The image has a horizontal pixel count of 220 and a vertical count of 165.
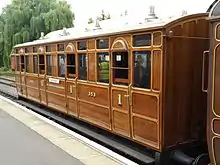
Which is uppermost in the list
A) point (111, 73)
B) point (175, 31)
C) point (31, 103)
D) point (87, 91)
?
point (175, 31)

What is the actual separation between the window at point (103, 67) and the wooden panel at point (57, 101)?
233 centimetres

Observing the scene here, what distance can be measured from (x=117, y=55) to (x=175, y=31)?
1539 millimetres

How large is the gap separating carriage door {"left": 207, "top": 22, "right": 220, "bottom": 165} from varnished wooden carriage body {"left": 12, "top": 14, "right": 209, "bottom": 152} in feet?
2.56

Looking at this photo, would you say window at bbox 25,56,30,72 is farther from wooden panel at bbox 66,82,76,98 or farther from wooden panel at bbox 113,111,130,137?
wooden panel at bbox 113,111,130,137

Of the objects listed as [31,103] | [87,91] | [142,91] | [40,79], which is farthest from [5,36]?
[142,91]

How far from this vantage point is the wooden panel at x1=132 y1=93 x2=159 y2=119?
5.61m

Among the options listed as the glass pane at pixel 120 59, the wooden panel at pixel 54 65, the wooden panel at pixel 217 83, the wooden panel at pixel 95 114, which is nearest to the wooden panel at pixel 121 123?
the wooden panel at pixel 95 114

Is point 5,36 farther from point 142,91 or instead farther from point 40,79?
point 142,91

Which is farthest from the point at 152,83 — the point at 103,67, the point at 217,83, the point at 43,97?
the point at 43,97

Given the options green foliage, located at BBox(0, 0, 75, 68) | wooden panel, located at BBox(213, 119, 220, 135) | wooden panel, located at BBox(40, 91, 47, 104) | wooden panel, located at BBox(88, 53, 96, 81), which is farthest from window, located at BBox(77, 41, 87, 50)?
green foliage, located at BBox(0, 0, 75, 68)

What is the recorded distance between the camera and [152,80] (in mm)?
5652

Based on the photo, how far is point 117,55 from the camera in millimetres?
6688

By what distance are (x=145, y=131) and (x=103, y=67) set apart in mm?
1966

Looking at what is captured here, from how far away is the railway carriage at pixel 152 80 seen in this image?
217 inches
